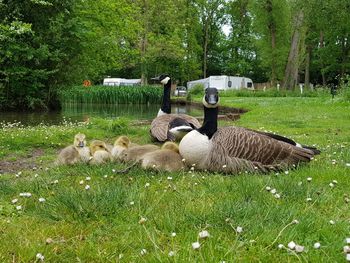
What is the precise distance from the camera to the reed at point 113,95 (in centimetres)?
3281

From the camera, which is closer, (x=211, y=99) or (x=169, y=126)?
(x=211, y=99)

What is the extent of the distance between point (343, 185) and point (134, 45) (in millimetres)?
48688

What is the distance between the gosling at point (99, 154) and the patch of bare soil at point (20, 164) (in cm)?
119

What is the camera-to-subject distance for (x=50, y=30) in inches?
918

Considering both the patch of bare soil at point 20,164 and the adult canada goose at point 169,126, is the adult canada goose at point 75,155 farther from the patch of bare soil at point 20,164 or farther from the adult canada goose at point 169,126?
the adult canada goose at point 169,126

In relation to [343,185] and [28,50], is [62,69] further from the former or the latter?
[343,185]

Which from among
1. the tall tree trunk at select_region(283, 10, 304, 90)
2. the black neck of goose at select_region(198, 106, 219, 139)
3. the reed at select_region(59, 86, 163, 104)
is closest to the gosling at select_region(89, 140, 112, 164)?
the black neck of goose at select_region(198, 106, 219, 139)

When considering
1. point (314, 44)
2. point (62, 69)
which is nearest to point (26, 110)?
point (62, 69)

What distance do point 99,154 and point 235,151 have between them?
2.21m

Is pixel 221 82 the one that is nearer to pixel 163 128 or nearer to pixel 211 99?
pixel 163 128

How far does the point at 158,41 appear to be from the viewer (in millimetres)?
52250

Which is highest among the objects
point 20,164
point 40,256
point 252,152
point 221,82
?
point 221,82

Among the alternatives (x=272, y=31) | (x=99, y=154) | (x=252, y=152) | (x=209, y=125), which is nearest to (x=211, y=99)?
(x=209, y=125)

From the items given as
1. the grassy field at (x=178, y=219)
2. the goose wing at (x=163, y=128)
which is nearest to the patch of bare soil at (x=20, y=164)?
the grassy field at (x=178, y=219)
